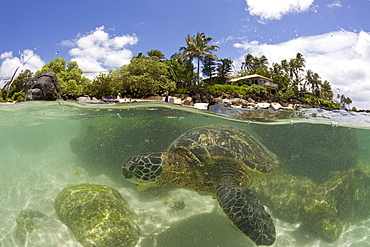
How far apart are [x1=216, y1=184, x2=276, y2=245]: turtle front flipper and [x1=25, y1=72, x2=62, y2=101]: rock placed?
33.7ft

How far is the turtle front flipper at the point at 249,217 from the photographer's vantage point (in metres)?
4.14

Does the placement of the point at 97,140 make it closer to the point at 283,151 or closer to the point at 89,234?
the point at 89,234

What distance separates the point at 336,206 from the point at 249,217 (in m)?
5.08

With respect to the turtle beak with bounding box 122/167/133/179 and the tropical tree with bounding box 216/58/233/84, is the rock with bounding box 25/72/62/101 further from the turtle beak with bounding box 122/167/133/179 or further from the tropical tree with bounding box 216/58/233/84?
the tropical tree with bounding box 216/58/233/84

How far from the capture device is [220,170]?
5590mm

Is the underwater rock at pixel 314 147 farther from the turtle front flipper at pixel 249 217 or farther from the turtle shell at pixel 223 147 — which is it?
the turtle front flipper at pixel 249 217

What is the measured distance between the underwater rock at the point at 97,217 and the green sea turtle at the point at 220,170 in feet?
5.64

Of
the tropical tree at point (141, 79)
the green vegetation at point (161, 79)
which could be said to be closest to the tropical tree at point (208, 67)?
the green vegetation at point (161, 79)

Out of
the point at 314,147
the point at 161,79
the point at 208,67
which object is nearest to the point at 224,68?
the point at 208,67

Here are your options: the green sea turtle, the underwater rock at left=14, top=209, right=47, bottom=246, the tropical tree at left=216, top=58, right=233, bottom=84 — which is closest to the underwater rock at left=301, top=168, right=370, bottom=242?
the green sea turtle

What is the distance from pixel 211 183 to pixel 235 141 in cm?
129

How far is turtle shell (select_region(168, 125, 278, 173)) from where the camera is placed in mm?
5629

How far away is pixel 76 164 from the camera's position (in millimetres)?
11086

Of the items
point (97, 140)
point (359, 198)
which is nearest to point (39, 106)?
point (97, 140)
